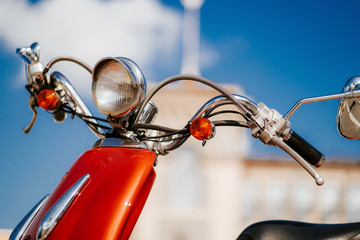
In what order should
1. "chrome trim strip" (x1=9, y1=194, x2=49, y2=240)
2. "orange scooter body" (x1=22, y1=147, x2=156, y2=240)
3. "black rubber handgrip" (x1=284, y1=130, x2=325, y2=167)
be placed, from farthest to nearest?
"black rubber handgrip" (x1=284, y1=130, x2=325, y2=167) < "chrome trim strip" (x1=9, y1=194, x2=49, y2=240) < "orange scooter body" (x1=22, y1=147, x2=156, y2=240)

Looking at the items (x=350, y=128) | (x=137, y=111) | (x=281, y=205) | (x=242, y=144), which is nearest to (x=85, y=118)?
(x=137, y=111)

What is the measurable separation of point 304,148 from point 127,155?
43cm

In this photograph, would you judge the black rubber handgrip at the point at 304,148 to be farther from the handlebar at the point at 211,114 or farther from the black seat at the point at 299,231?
the black seat at the point at 299,231

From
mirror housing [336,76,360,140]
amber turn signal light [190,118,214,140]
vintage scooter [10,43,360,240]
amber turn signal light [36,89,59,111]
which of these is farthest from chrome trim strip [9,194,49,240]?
mirror housing [336,76,360,140]

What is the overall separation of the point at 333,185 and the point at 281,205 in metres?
3.18

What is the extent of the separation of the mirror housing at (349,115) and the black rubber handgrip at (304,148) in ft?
0.29

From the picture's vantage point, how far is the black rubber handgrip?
1164mm

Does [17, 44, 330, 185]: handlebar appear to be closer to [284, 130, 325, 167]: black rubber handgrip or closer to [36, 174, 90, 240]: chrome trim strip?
[284, 130, 325, 167]: black rubber handgrip

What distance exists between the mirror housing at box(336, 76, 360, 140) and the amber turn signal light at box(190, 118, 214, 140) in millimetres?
324

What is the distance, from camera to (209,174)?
25.7 metres

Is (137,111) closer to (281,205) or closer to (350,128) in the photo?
(350,128)

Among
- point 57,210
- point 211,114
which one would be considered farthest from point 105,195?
point 211,114

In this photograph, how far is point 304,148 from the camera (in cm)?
116

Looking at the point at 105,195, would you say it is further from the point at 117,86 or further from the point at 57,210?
the point at 117,86
